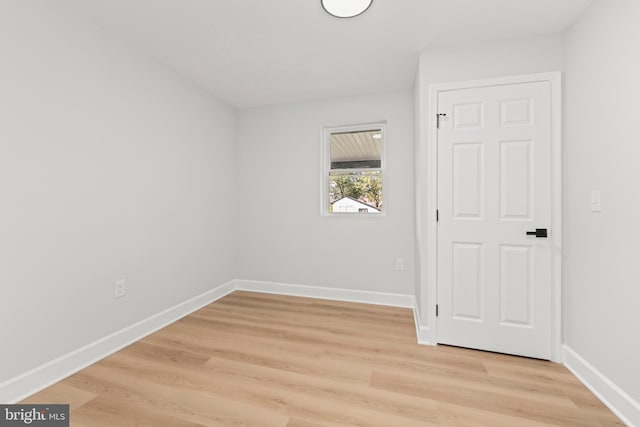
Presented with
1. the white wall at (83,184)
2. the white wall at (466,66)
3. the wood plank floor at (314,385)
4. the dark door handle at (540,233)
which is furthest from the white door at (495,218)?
the white wall at (83,184)

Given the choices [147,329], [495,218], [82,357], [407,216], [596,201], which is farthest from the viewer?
[407,216]

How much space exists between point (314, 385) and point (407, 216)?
84.0 inches

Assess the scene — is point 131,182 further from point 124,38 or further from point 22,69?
point 124,38

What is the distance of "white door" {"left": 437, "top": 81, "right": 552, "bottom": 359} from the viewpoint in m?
2.15

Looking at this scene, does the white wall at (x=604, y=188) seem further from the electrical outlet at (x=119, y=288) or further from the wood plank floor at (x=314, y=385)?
the electrical outlet at (x=119, y=288)

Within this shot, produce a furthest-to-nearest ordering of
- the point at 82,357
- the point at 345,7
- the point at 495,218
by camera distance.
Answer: the point at 495,218, the point at 82,357, the point at 345,7

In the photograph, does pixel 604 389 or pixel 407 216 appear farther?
pixel 407 216

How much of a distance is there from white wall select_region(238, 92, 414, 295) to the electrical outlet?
66.8 inches

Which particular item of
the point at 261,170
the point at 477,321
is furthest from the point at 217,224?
the point at 477,321

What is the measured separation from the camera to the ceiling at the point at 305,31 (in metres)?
1.90

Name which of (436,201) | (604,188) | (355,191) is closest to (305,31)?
(436,201)

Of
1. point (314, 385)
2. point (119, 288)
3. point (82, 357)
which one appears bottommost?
point (314, 385)

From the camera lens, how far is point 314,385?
1.82m

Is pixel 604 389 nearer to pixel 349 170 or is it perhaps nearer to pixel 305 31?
pixel 349 170
